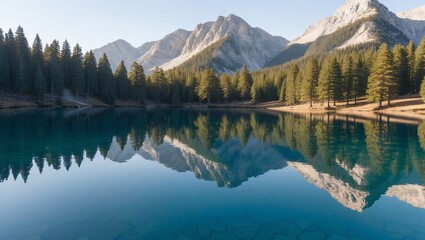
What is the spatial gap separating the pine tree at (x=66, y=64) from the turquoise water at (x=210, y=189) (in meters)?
79.9

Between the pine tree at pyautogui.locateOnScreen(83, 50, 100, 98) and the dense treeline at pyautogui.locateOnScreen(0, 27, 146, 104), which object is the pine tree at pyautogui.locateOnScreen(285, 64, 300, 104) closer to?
the dense treeline at pyautogui.locateOnScreen(0, 27, 146, 104)

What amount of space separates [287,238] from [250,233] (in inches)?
53.3

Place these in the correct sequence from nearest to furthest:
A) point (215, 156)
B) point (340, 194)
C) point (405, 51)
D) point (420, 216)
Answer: point (420, 216) < point (340, 194) < point (215, 156) < point (405, 51)

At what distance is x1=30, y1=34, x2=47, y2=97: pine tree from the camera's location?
3287 inches

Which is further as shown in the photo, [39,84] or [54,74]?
[54,74]

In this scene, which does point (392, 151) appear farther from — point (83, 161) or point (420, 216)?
point (83, 161)

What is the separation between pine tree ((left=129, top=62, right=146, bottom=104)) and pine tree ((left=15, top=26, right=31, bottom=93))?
36372mm

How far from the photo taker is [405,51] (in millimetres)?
88875

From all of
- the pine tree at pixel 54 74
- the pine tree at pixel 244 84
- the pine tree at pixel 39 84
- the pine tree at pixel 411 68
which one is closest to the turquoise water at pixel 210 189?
the pine tree at pixel 39 84

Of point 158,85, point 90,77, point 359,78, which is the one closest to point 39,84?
point 90,77

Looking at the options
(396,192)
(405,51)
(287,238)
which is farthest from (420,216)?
(405,51)

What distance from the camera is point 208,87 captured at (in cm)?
12188

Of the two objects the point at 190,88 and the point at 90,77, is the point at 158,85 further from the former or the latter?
the point at 90,77

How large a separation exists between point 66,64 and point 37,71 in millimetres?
19299
